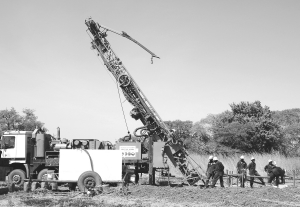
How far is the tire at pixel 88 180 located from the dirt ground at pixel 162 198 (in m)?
0.91

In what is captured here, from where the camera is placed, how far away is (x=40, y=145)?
21.5 m

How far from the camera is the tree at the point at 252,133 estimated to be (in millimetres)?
45938

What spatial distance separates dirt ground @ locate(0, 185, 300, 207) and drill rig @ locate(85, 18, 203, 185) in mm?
3420

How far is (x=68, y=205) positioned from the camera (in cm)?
1341

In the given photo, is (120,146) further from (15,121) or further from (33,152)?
(15,121)

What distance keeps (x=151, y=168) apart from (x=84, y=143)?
152 inches

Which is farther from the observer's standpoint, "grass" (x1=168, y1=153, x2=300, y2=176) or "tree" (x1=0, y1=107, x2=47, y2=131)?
→ "tree" (x1=0, y1=107, x2=47, y2=131)

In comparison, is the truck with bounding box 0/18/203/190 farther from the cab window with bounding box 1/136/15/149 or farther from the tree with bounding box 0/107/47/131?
the tree with bounding box 0/107/47/131

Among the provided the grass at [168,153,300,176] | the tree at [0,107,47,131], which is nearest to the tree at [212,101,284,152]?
the grass at [168,153,300,176]

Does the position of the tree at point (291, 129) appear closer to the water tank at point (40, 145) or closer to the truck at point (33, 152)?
the truck at point (33, 152)

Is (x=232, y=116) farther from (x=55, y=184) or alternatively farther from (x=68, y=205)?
(x=68, y=205)

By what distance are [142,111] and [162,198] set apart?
6408 millimetres

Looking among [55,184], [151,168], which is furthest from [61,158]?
[151,168]

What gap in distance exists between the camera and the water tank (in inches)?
842
